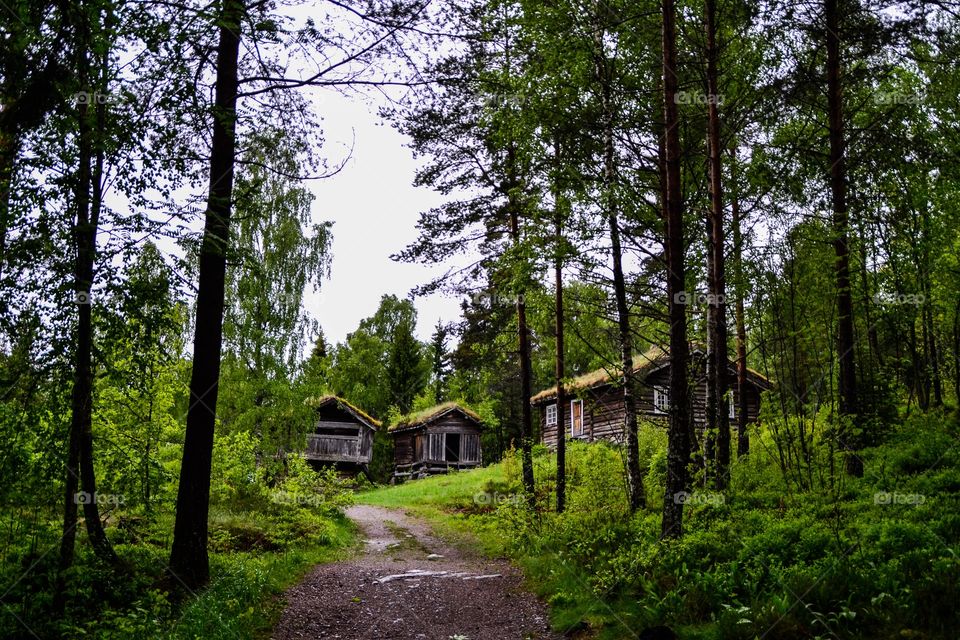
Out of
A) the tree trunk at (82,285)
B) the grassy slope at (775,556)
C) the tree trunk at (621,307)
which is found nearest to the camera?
the grassy slope at (775,556)

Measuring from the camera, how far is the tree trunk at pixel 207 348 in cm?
789

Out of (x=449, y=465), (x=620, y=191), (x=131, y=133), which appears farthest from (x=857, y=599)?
(x=449, y=465)

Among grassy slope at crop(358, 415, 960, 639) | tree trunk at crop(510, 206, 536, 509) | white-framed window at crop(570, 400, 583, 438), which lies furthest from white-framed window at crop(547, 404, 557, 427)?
grassy slope at crop(358, 415, 960, 639)

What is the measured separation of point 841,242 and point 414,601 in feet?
28.7

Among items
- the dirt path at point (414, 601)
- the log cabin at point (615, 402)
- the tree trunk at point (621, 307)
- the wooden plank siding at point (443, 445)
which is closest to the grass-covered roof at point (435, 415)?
the wooden plank siding at point (443, 445)

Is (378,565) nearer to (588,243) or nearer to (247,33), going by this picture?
(588,243)

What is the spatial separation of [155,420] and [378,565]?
467 cm

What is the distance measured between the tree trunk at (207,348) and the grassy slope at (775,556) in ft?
15.2

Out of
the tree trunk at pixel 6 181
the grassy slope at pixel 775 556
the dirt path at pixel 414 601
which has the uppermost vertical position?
the tree trunk at pixel 6 181

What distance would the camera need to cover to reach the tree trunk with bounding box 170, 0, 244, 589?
789 centimetres

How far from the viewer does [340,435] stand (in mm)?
35125

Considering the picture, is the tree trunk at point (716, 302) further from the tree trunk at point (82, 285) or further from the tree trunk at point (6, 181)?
the tree trunk at point (6, 181)

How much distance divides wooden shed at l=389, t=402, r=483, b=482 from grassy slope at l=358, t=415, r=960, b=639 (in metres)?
25.6

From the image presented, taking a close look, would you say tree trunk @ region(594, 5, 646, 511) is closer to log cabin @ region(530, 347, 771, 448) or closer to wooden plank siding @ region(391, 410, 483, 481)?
log cabin @ region(530, 347, 771, 448)
